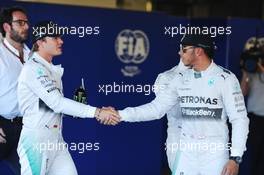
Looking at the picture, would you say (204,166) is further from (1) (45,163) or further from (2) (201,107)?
(1) (45,163)

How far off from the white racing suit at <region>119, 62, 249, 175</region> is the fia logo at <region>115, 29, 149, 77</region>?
118 cm

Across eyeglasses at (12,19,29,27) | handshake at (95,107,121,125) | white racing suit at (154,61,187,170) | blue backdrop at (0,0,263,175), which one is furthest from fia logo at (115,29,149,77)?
eyeglasses at (12,19,29,27)

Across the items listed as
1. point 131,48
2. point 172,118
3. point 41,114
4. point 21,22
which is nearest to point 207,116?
point 172,118

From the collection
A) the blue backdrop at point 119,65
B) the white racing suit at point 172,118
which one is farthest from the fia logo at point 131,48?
the white racing suit at point 172,118

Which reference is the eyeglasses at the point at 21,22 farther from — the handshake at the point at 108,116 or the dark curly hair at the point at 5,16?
the handshake at the point at 108,116

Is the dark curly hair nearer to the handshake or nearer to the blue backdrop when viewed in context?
the blue backdrop

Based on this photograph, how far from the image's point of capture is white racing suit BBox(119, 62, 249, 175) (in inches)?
125

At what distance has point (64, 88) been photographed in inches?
149

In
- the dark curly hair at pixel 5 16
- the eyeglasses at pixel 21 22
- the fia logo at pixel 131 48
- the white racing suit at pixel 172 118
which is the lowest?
the white racing suit at pixel 172 118

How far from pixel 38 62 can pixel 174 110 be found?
915 millimetres

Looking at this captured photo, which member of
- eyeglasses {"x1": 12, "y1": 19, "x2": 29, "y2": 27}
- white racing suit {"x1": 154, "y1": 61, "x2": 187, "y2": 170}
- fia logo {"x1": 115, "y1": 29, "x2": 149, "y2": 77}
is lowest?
white racing suit {"x1": 154, "y1": 61, "x2": 187, "y2": 170}

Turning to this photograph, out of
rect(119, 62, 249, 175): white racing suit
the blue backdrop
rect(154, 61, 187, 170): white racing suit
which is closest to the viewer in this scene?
rect(119, 62, 249, 175): white racing suit

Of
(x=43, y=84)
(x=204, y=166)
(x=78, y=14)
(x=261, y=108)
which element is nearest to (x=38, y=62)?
(x=43, y=84)

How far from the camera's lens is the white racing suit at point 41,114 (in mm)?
3244
